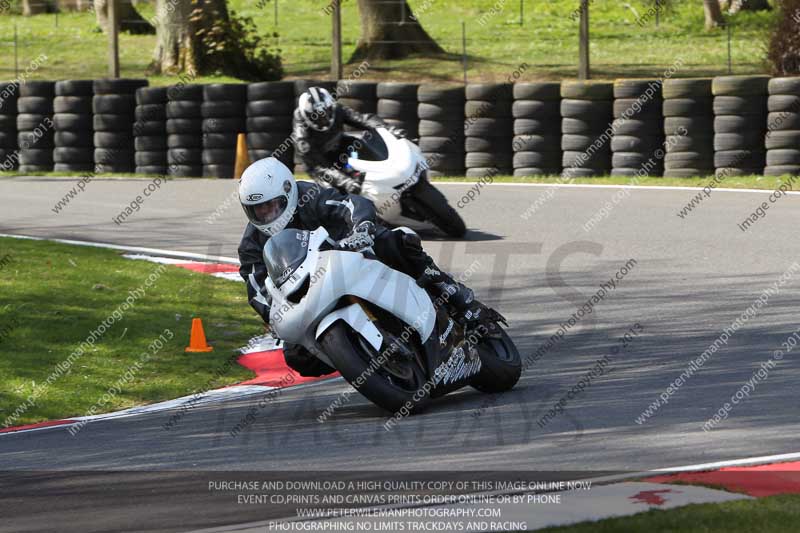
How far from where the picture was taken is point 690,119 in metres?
16.8

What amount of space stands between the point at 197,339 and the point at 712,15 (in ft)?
78.0

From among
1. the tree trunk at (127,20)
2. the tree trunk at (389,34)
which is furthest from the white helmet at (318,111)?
the tree trunk at (127,20)

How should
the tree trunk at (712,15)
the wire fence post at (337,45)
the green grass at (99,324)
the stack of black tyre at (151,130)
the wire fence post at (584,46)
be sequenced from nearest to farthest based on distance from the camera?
1. the green grass at (99,324)
2. the stack of black tyre at (151,130)
3. the wire fence post at (584,46)
4. the wire fence post at (337,45)
5. the tree trunk at (712,15)

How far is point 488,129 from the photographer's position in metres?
18.1

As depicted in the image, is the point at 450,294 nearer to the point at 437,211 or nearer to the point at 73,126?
the point at 437,211

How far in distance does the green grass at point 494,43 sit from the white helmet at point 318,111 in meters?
12.3

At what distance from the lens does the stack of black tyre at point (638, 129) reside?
1703 cm

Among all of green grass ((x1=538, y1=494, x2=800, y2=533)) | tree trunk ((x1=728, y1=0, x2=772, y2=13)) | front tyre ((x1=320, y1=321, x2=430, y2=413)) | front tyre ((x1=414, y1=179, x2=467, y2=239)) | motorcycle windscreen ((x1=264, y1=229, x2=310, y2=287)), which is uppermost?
motorcycle windscreen ((x1=264, y1=229, x2=310, y2=287))

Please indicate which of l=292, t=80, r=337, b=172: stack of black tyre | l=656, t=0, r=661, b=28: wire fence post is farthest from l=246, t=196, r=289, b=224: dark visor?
l=656, t=0, r=661, b=28: wire fence post

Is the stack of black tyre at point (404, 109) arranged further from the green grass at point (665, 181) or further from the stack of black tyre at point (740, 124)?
the stack of black tyre at point (740, 124)

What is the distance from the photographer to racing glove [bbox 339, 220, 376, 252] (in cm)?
748

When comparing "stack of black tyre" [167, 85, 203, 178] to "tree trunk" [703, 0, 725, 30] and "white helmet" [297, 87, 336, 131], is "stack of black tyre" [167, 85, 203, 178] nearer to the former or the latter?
"white helmet" [297, 87, 336, 131]

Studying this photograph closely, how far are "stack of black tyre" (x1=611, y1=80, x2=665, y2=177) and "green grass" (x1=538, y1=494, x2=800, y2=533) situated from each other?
12.2 meters

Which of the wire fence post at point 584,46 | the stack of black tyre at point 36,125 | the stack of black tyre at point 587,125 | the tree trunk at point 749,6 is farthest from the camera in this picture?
the tree trunk at point 749,6
